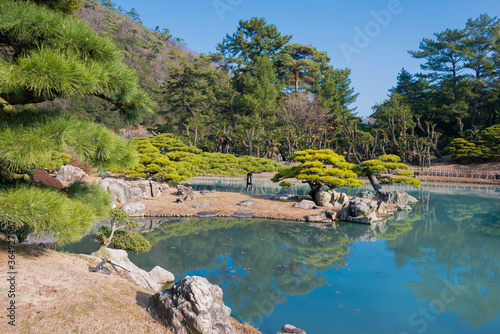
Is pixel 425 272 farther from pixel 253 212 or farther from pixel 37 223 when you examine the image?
pixel 37 223

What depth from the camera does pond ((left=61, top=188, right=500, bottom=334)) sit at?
14.8 feet

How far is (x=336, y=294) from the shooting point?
523cm

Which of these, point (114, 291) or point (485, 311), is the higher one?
point (114, 291)

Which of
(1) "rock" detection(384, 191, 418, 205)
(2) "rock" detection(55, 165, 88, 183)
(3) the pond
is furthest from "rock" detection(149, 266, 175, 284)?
(2) "rock" detection(55, 165, 88, 183)

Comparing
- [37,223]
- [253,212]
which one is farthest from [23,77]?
[253,212]

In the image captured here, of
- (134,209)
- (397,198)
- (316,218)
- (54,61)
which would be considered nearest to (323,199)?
(316,218)

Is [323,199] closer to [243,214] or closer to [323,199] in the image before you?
[323,199]

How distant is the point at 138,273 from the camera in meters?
4.68

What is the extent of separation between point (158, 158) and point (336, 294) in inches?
398

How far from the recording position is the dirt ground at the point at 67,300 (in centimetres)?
259

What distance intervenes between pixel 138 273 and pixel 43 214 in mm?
2262

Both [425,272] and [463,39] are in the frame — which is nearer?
[425,272]

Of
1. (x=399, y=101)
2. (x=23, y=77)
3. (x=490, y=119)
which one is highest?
(x=399, y=101)

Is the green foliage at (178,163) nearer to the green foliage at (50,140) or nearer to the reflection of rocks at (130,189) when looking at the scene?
the reflection of rocks at (130,189)
